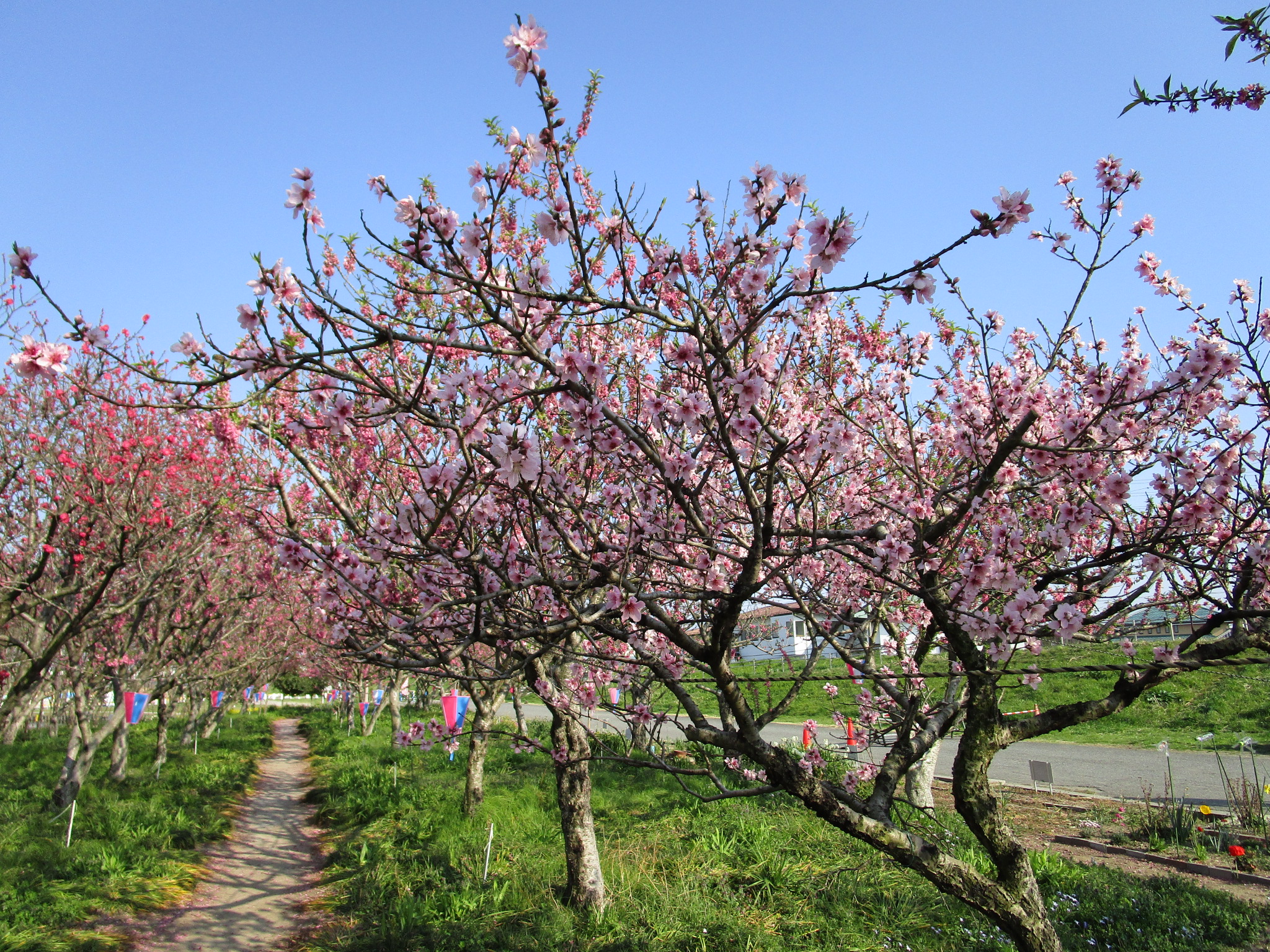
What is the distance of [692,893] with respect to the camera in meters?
6.99

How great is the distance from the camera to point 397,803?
1114 cm

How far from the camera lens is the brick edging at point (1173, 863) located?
7312 millimetres

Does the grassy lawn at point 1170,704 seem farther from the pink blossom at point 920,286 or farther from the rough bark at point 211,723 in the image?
the rough bark at point 211,723

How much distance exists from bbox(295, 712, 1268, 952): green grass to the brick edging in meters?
1.08

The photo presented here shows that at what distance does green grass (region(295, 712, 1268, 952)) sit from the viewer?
6023 mm

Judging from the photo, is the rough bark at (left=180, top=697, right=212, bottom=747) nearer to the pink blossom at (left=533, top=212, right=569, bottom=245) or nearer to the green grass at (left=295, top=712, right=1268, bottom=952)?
the green grass at (left=295, top=712, right=1268, bottom=952)

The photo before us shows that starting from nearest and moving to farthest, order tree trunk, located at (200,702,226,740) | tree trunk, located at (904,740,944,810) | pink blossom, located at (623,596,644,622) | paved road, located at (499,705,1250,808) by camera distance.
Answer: pink blossom, located at (623,596,644,622)
tree trunk, located at (904,740,944,810)
paved road, located at (499,705,1250,808)
tree trunk, located at (200,702,226,740)

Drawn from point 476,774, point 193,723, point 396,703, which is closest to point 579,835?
point 476,774

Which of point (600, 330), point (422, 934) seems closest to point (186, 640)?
point (422, 934)

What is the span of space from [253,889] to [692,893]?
538cm

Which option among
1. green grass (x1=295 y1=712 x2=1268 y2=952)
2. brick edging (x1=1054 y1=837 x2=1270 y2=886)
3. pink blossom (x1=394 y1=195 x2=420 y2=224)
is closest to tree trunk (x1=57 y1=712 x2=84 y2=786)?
green grass (x1=295 y1=712 x2=1268 y2=952)

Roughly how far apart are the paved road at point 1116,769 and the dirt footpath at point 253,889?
4625 millimetres

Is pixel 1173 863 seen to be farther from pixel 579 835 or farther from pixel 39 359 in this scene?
pixel 39 359

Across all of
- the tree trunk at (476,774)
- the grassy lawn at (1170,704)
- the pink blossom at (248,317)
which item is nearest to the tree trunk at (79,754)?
the tree trunk at (476,774)
